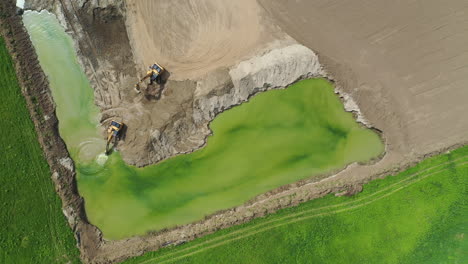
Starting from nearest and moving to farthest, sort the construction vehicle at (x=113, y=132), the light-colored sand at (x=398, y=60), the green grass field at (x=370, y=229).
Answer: the construction vehicle at (x=113, y=132) → the light-colored sand at (x=398, y=60) → the green grass field at (x=370, y=229)

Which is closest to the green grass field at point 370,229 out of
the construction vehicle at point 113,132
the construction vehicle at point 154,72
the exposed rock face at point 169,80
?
the exposed rock face at point 169,80

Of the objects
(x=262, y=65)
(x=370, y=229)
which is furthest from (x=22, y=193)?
(x=370, y=229)

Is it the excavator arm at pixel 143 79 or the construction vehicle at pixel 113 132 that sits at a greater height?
the excavator arm at pixel 143 79

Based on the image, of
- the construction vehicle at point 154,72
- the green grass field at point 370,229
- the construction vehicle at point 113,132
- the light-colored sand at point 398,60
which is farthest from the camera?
the green grass field at point 370,229

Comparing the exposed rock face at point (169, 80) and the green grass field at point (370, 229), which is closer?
the exposed rock face at point (169, 80)

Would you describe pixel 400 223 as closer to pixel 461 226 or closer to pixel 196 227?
pixel 461 226

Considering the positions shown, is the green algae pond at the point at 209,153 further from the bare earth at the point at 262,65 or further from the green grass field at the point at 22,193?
the green grass field at the point at 22,193

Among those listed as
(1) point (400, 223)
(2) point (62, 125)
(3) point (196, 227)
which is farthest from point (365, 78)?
(2) point (62, 125)
